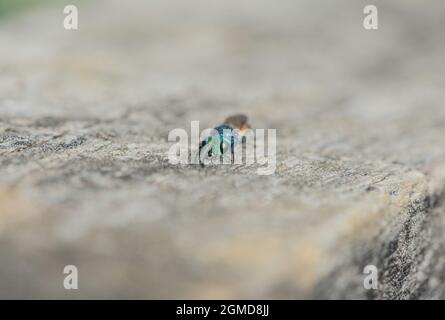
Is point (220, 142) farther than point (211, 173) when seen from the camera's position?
Yes

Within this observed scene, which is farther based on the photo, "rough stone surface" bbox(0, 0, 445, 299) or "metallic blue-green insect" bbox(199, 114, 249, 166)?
"metallic blue-green insect" bbox(199, 114, 249, 166)

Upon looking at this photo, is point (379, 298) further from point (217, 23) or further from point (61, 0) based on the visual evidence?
point (61, 0)

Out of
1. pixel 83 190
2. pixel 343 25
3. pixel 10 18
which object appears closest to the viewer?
pixel 83 190

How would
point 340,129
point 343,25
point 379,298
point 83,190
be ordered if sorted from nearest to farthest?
point 83,190
point 379,298
point 340,129
point 343,25

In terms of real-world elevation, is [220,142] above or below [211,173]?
above

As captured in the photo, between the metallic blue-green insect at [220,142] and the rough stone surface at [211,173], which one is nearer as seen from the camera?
the rough stone surface at [211,173]
